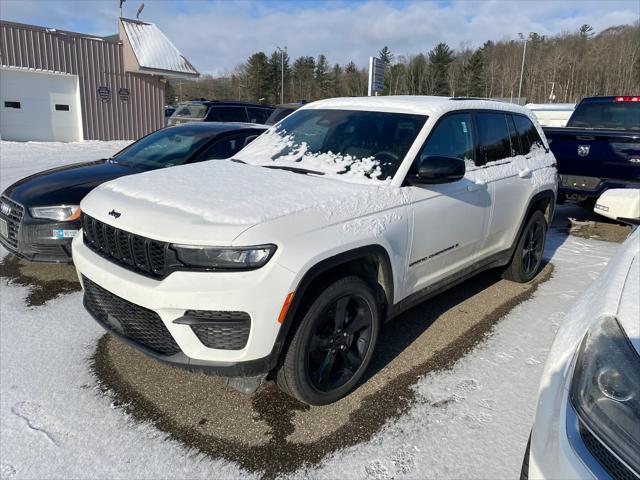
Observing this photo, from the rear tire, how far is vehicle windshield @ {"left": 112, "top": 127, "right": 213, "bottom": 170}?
11.5 ft

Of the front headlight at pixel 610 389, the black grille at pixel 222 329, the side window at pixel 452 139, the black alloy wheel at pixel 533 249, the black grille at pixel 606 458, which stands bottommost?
the black alloy wheel at pixel 533 249

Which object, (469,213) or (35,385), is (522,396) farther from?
(35,385)

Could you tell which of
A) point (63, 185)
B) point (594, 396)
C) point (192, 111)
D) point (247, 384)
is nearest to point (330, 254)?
point (247, 384)

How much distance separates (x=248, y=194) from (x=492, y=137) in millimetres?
2434

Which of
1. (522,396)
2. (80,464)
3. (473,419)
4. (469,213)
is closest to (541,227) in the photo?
(469,213)

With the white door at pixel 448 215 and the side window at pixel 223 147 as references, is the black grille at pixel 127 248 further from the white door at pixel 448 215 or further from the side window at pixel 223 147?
the side window at pixel 223 147

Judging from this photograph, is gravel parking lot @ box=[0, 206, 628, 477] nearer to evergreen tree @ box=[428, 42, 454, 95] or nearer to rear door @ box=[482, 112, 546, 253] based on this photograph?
rear door @ box=[482, 112, 546, 253]

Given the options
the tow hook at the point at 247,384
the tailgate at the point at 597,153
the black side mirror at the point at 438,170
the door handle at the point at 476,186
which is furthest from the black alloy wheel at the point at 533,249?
the tow hook at the point at 247,384

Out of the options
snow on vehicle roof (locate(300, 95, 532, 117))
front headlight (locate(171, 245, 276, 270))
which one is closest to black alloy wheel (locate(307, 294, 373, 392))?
front headlight (locate(171, 245, 276, 270))

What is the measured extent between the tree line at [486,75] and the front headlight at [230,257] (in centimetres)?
6839

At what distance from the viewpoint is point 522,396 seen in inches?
119

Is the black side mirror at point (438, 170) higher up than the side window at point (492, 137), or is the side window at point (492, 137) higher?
the side window at point (492, 137)

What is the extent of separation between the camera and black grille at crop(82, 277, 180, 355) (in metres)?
2.49

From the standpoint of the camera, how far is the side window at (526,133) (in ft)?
15.3
